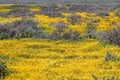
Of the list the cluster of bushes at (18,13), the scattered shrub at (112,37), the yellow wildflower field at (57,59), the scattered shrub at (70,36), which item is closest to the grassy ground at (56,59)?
the yellow wildflower field at (57,59)

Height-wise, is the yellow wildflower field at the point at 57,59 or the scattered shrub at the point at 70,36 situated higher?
the yellow wildflower field at the point at 57,59

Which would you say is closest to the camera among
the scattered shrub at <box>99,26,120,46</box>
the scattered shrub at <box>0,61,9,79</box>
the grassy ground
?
the scattered shrub at <box>0,61,9,79</box>

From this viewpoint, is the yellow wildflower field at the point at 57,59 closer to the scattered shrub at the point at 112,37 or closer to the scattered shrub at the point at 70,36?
the scattered shrub at the point at 112,37

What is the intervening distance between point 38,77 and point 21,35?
39.6ft

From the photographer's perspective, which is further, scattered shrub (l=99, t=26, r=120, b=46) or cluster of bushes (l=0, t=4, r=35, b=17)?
cluster of bushes (l=0, t=4, r=35, b=17)

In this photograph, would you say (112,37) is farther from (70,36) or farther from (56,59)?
(56,59)

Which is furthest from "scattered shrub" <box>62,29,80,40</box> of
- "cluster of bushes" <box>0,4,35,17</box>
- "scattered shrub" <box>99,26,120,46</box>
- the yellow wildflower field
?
"cluster of bushes" <box>0,4,35,17</box>

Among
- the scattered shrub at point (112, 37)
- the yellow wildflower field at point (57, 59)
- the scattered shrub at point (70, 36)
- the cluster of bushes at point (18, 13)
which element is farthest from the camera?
the cluster of bushes at point (18, 13)

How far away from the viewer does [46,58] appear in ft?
61.5

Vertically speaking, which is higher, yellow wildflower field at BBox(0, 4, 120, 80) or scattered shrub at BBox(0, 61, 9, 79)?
scattered shrub at BBox(0, 61, 9, 79)

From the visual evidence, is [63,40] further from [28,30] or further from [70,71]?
[70,71]

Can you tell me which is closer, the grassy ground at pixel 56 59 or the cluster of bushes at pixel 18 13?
the grassy ground at pixel 56 59

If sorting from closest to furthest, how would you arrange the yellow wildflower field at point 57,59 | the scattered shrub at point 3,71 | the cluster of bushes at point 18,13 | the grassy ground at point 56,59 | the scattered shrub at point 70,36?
1. the scattered shrub at point 3,71
2. the yellow wildflower field at point 57,59
3. the grassy ground at point 56,59
4. the scattered shrub at point 70,36
5. the cluster of bushes at point 18,13

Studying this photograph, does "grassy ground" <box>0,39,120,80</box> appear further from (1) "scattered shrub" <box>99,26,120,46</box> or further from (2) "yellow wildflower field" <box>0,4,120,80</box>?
(1) "scattered shrub" <box>99,26,120,46</box>
